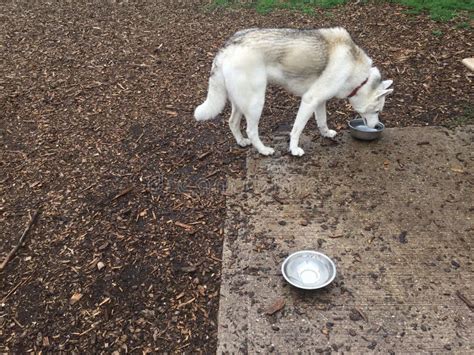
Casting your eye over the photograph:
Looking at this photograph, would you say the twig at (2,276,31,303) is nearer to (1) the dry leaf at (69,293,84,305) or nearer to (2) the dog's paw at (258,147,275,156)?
(1) the dry leaf at (69,293,84,305)

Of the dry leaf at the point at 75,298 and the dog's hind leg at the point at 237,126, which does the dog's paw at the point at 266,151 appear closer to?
the dog's hind leg at the point at 237,126

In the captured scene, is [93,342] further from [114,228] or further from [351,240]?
[351,240]

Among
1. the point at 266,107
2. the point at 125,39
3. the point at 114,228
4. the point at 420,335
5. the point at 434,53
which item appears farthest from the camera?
the point at 125,39

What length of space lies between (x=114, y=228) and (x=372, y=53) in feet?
15.4

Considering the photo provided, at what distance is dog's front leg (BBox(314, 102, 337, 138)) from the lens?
452 centimetres

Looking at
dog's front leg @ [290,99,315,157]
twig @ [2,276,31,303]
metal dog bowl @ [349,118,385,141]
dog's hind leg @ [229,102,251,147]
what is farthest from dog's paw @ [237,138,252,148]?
twig @ [2,276,31,303]

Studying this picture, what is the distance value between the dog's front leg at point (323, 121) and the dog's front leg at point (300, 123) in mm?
314

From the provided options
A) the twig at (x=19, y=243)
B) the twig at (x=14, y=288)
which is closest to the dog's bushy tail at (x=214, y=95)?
→ the twig at (x=19, y=243)

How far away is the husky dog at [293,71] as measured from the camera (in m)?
3.85

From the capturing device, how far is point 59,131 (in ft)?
16.7

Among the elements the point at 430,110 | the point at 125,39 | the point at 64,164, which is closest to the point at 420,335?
the point at 430,110

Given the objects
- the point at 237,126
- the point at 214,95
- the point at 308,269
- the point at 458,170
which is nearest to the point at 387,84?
the point at 458,170

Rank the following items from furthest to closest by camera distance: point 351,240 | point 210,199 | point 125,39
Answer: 1. point 125,39
2. point 210,199
3. point 351,240

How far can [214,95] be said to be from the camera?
410cm
